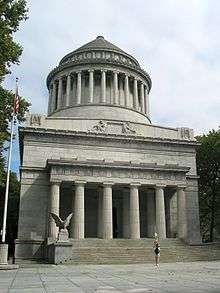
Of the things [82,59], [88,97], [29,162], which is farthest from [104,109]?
[29,162]

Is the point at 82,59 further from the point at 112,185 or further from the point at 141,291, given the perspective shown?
the point at 141,291

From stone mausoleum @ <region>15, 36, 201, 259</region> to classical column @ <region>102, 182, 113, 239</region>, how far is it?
0.10m

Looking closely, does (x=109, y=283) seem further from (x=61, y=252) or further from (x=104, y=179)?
(x=104, y=179)

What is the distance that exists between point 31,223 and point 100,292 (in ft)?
101

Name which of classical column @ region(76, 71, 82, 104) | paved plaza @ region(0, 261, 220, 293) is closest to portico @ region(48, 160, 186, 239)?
classical column @ region(76, 71, 82, 104)

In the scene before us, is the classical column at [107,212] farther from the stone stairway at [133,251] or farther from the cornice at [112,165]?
the cornice at [112,165]

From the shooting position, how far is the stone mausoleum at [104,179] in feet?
124

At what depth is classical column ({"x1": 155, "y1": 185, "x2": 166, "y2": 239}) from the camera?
38.3 meters

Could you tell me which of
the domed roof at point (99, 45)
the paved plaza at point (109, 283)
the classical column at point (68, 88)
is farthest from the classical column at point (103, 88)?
the paved plaza at point (109, 283)

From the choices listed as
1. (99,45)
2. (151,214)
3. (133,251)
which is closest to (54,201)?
(133,251)

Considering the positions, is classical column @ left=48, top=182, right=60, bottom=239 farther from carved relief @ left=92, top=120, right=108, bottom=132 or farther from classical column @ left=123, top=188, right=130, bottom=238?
carved relief @ left=92, top=120, right=108, bottom=132

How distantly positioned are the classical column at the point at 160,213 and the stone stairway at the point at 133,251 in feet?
4.51

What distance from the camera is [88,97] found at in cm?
5528

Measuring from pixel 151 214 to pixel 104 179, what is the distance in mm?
7378
